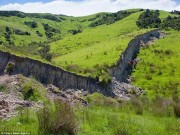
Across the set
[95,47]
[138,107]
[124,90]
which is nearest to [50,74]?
[138,107]

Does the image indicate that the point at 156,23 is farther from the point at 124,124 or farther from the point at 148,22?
the point at 124,124

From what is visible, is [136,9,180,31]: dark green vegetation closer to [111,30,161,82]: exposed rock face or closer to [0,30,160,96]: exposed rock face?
[111,30,161,82]: exposed rock face

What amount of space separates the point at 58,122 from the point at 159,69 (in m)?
47.6

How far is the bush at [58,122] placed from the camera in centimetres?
1457

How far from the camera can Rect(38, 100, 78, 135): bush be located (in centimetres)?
1457

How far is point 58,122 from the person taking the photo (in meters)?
14.6

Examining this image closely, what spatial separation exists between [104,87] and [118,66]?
560 inches

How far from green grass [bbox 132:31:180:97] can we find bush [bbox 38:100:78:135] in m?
33.7

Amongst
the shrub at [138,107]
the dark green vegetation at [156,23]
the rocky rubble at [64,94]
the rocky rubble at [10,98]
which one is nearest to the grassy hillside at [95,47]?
the dark green vegetation at [156,23]

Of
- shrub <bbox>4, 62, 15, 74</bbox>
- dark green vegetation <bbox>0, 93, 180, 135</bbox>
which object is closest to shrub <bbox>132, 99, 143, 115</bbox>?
dark green vegetation <bbox>0, 93, 180, 135</bbox>

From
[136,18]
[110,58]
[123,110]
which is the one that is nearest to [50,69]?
[123,110]

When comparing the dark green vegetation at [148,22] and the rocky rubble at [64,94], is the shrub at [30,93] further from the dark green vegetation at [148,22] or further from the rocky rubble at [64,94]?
the dark green vegetation at [148,22]

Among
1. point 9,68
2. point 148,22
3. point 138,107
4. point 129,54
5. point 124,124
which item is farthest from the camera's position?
point 148,22

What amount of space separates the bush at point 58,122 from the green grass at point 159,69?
110 feet
